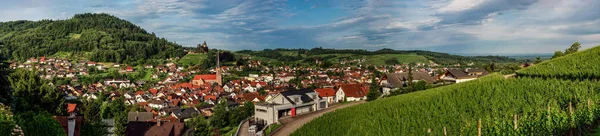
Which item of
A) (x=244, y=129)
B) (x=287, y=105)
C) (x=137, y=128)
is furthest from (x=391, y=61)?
Answer: (x=244, y=129)

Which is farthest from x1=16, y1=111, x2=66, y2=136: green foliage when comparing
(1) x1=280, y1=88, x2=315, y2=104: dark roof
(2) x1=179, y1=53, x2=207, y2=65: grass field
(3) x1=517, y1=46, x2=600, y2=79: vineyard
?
(2) x1=179, y1=53, x2=207, y2=65: grass field

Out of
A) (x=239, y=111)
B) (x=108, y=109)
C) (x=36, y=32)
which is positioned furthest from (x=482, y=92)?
(x=36, y=32)

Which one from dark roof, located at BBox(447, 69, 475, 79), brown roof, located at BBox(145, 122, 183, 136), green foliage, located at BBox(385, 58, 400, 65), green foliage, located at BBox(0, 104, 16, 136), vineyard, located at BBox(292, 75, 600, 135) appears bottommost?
brown roof, located at BBox(145, 122, 183, 136)

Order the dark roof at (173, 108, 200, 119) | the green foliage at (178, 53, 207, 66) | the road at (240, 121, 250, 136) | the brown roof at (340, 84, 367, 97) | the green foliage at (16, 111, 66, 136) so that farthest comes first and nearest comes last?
the green foliage at (178, 53, 207, 66)
the dark roof at (173, 108, 200, 119)
the brown roof at (340, 84, 367, 97)
the road at (240, 121, 250, 136)
the green foliage at (16, 111, 66, 136)

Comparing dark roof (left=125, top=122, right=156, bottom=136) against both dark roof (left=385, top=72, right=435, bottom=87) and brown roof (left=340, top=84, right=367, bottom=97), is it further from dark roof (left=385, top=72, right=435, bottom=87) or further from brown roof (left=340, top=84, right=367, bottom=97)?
dark roof (left=385, top=72, right=435, bottom=87)

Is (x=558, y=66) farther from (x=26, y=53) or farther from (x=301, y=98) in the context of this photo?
(x=26, y=53)

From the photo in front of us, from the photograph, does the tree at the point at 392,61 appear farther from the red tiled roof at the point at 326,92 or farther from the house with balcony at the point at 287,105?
the house with balcony at the point at 287,105

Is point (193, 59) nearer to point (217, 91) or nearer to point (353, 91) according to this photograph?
point (217, 91)

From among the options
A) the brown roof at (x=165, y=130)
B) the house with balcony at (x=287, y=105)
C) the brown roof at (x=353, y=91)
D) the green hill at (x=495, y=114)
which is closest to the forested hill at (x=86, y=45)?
the brown roof at (x=165, y=130)
